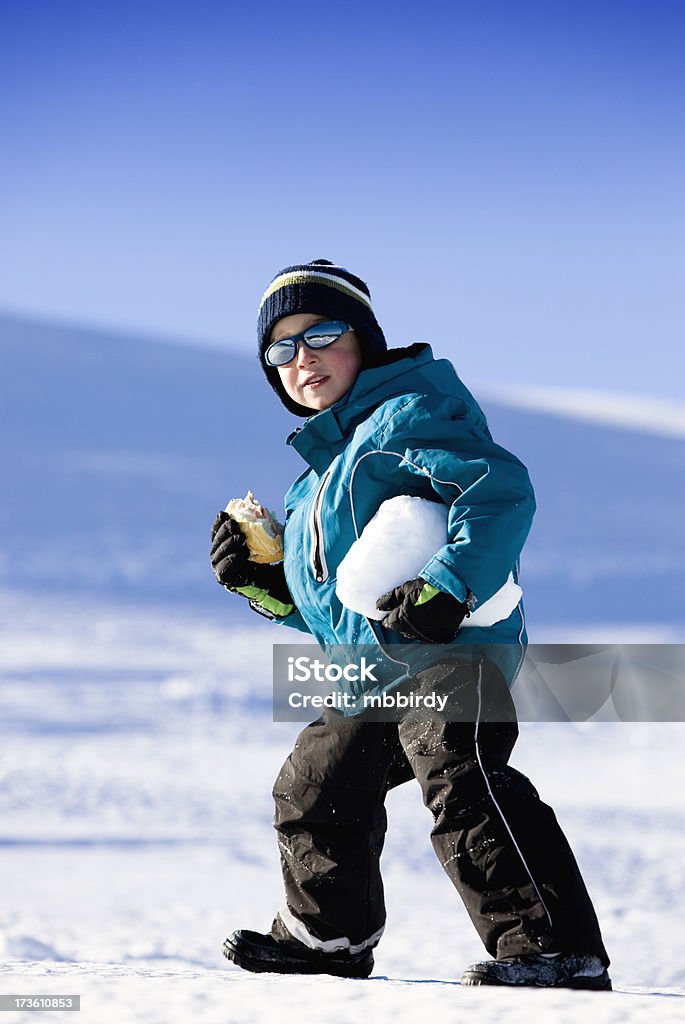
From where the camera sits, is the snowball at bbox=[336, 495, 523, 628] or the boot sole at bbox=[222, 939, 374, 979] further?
the boot sole at bbox=[222, 939, 374, 979]

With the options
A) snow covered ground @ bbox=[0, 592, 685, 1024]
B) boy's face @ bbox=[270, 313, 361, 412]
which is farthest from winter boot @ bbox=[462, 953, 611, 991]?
boy's face @ bbox=[270, 313, 361, 412]

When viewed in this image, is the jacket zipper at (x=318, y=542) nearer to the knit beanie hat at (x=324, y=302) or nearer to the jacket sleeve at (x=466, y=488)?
the jacket sleeve at (x=466, y=488)

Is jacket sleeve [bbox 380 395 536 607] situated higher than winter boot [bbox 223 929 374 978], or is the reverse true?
jacket sleeve [bbox 380 395 536 607]

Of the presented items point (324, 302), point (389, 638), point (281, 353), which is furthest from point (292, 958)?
point (324, 302)

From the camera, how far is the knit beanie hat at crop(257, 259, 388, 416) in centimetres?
233

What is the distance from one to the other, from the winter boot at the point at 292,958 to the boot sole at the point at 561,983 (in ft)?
1.27

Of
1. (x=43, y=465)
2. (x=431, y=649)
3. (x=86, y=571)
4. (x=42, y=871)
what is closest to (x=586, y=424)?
(x=43, y=465)

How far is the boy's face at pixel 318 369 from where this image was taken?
7.52 feet

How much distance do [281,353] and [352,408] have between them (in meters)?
0.20

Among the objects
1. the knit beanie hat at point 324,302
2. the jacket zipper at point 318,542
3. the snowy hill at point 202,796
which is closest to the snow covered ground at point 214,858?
the snowy hill at point 202,796

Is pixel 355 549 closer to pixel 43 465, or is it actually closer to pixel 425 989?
pixel 425 989

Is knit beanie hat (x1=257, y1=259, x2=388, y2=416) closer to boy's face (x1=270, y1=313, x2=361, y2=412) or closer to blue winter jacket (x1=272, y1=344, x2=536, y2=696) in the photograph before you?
boy's face (x1=270, y1=313, x2=361, y2=412)

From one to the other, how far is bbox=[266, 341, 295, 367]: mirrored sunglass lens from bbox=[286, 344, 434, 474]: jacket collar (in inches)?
5.6

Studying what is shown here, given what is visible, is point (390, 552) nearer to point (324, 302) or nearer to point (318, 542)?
point (318, 542)
